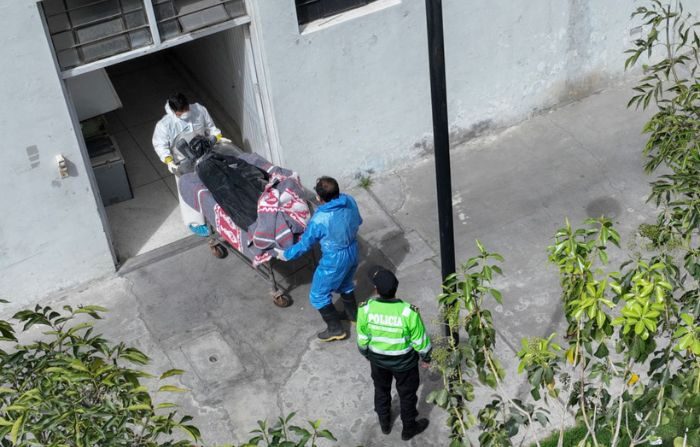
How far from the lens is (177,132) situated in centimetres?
911

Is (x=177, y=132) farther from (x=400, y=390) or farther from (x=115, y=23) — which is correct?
(x=400, y=390)

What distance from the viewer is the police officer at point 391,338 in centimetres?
673

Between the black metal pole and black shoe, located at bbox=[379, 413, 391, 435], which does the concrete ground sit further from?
the black metal pole

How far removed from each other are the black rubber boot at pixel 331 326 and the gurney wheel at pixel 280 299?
498mm

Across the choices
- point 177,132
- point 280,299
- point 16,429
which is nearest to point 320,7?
point 177,132

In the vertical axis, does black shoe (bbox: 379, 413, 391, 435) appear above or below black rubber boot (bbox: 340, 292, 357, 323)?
below

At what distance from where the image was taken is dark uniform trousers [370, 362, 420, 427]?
23.4 ft

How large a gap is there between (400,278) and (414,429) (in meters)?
1.81

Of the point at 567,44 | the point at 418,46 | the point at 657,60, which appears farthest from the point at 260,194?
the point at 657,60

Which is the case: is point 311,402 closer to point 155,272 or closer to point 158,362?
point 158,362

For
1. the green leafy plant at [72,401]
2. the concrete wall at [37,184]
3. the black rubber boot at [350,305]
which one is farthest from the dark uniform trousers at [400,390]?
the concrete wall at [37,184]

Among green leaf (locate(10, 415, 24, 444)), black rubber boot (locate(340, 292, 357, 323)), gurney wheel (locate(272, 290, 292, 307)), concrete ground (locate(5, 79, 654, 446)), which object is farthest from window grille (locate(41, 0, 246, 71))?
green leaf (locate(10, 415, 24, 444))

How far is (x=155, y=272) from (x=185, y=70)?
3349mm

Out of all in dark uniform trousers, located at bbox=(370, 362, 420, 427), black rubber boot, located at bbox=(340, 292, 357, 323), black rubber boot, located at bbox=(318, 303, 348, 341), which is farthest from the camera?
black rubber boot, located at bbox=(340, 292, 357, 323)
